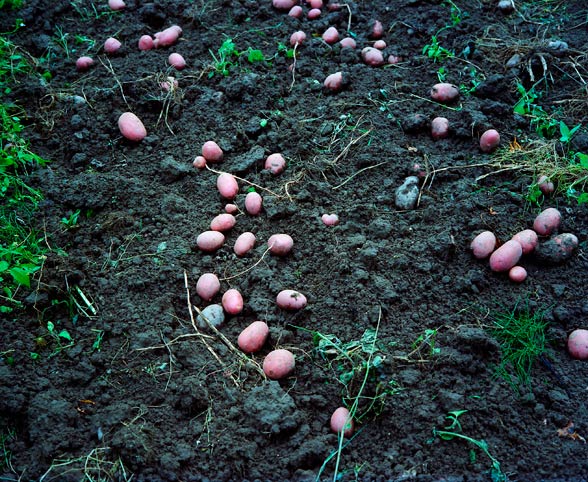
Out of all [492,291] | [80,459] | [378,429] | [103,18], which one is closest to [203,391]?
[80,459]

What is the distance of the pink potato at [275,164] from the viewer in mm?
2689

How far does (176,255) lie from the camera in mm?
2443

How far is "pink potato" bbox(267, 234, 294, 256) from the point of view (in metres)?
2.40

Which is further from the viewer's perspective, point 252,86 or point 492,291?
point 252,86

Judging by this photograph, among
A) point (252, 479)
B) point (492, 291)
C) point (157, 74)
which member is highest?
point (157, 74)

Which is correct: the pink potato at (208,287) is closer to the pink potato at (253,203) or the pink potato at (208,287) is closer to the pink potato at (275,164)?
the pink potato at (253,203)

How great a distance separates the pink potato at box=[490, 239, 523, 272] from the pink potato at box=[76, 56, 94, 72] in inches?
88.3

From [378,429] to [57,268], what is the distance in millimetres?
1335

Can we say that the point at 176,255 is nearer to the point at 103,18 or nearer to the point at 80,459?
the point at 80,459

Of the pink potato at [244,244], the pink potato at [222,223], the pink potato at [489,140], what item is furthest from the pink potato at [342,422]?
the pink potato at [489,140]

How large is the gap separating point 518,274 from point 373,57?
4.69 ft

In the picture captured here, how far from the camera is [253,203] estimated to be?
2.56 m

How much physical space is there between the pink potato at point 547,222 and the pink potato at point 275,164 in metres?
1.06

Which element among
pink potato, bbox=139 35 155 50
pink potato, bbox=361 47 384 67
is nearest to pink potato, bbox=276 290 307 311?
pink potato, bbox=361 47 384 67
